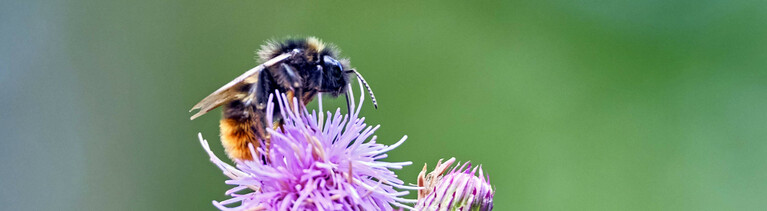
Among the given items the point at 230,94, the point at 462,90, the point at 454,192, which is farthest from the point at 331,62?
the point at 462,90

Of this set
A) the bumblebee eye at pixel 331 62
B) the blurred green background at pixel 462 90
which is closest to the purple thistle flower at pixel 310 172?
the bumblebee eye at pixel 331 62

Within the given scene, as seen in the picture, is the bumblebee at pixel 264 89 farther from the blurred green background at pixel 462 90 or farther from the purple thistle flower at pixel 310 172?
the blurred green background at pixel 462 90

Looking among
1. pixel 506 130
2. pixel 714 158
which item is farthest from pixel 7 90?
pixel 714 158

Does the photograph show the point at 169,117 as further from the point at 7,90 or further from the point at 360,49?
the point at 360,49

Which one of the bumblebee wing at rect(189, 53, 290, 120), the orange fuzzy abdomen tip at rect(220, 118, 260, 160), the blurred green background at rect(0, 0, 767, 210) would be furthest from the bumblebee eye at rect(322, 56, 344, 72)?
the blurred green background at rect(0, 0, 767, 210)

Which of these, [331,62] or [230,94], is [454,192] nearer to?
[331,62]

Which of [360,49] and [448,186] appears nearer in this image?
[448,186]

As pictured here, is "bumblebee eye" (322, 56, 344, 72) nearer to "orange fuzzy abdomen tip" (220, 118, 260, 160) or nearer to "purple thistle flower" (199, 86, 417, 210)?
"purple thistle flower" (199, 86, 417, 210)
